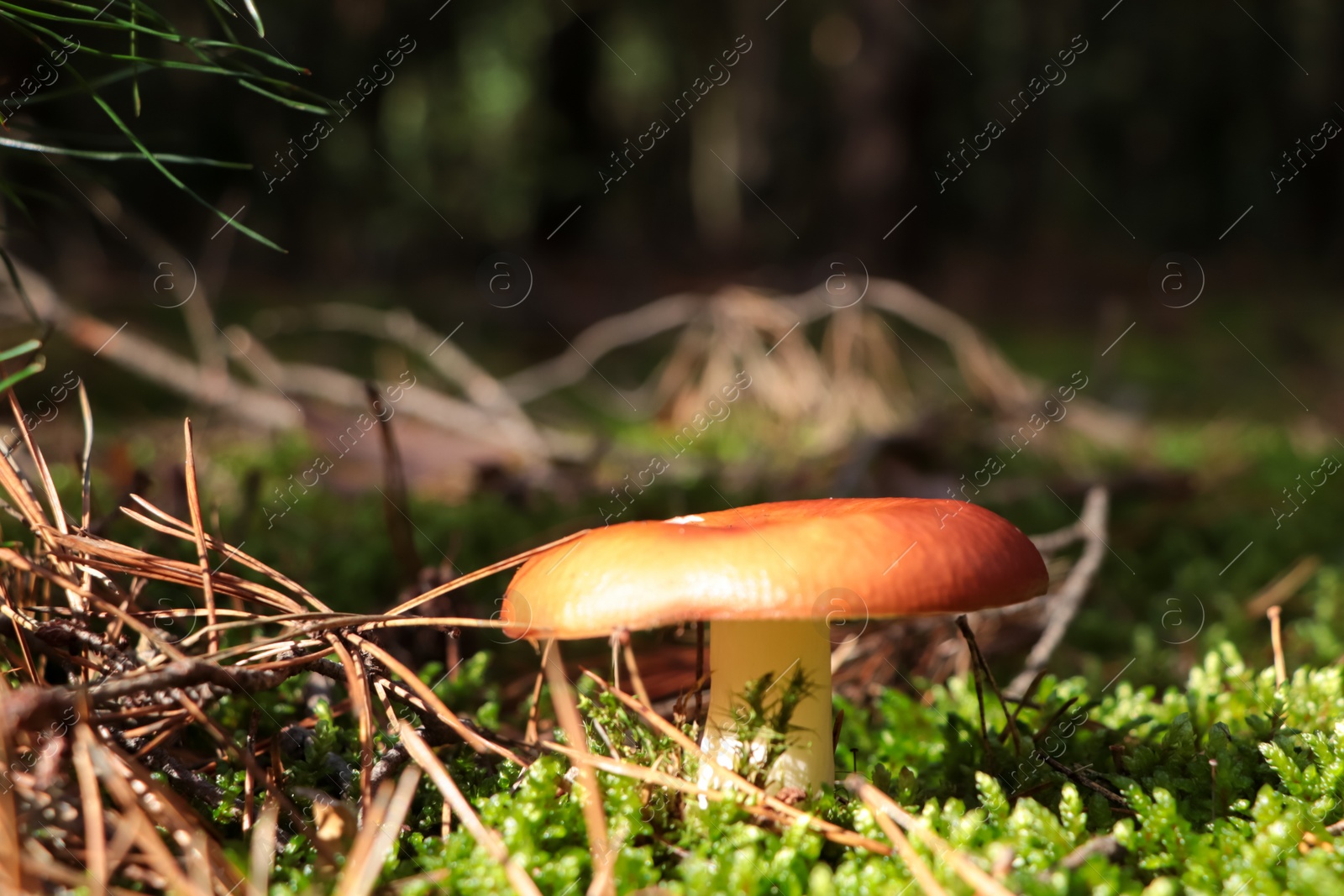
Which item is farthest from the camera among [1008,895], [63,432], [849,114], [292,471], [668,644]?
[849,114]

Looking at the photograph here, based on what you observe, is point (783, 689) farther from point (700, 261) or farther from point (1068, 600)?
point (700, 261)

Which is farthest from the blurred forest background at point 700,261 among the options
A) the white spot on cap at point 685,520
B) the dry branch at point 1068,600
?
the white spot on cap at point 685,520

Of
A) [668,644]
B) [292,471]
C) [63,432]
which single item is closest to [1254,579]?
[668,644]

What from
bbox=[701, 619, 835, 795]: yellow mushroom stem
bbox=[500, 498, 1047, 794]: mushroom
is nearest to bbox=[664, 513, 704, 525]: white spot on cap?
bbox=[500, 498, 1047, 794]: mushroom

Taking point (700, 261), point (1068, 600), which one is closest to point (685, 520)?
point (1068, 600)

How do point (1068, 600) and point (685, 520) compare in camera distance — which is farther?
point (1068, 600)

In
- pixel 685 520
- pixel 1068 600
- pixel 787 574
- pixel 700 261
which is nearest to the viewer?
pixel 787 574

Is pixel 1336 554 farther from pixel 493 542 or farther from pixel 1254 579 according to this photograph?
pixel 493 542

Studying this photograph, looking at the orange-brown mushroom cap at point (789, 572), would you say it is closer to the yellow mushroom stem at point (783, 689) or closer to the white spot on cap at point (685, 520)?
the white spot on cap at point (685, 520)
